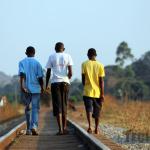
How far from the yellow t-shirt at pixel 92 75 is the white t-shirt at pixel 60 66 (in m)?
0.34

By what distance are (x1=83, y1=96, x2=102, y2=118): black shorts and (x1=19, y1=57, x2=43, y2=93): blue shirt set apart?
1018 millimetres

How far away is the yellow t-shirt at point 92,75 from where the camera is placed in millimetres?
12188

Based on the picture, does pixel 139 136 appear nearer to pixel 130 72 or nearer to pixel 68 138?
pixel 68 138

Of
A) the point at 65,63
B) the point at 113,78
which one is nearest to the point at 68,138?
the point at 65,63

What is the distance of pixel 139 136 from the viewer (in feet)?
48.3

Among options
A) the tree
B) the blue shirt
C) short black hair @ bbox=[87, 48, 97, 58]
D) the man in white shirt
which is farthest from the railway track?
the tree

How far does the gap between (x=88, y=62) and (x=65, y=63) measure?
46 cm

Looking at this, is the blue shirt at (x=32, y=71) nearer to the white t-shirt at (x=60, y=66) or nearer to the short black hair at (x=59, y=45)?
the white t-shirt at (x=60, y=66)

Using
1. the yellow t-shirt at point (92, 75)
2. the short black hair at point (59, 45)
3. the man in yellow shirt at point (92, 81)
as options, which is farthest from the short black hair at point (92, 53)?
the short black hair at point (59, 45)

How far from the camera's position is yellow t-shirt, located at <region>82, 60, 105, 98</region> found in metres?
12.2

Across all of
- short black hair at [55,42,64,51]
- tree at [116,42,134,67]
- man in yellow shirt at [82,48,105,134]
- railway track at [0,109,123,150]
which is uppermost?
tree at [116,42,134,67]

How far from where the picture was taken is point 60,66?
40.0 ft

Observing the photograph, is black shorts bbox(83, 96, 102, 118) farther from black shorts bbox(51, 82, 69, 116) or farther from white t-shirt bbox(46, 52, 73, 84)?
white t-shirt bbox(46, 52, 73, 84)

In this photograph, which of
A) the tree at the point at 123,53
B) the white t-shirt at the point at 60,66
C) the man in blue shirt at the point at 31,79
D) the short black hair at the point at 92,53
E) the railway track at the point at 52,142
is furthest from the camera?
the tree at the point at 123,53
